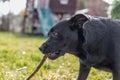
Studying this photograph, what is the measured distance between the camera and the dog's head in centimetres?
420

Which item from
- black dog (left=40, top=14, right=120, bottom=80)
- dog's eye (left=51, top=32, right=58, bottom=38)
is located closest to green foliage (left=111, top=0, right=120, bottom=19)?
black dog (left=40, top=14, right=120, bottom=80)

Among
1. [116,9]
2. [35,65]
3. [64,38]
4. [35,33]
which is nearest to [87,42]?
[64,38]

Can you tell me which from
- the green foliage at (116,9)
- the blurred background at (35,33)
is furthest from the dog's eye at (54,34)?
the green foliage at (116,9)

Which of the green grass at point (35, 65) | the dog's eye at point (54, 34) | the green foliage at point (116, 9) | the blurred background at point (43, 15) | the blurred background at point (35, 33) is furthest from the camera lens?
the blurred background at point (43, 15)

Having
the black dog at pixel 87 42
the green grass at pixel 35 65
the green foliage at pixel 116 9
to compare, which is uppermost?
the black dog at pixel 87 42

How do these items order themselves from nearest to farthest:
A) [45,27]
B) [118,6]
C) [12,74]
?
1. [12,74]
2. [118,6]
3. [45,27]

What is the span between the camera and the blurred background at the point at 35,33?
584 cm

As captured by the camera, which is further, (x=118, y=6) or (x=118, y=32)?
(x=118, y=6)

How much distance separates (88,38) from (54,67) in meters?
2.73

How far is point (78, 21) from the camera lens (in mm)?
4266

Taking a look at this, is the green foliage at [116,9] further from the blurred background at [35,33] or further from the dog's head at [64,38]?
the dog's head at [64,38]

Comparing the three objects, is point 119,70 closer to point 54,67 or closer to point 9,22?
point 54,67

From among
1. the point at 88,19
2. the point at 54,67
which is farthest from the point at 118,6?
the point at 88,19

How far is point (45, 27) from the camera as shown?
59.3 feet
